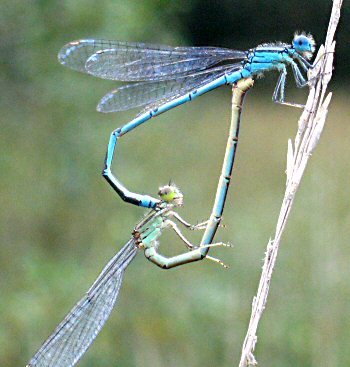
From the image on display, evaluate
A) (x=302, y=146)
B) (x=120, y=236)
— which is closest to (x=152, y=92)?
(x=302, y=146)

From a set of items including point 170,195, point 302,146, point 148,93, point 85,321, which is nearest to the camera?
point 302,146

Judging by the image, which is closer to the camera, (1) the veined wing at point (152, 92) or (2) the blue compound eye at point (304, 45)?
(2) the blue compound eye at point (304, 45)

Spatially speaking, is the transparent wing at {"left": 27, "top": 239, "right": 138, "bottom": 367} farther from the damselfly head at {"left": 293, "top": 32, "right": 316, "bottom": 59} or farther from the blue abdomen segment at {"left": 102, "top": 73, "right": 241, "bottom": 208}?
the damselfly head at {"left": 293, "top": 32, "right": 316, "bottom": 59}

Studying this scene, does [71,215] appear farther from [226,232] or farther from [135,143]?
[226,232]

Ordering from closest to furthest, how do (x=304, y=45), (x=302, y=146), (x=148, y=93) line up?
1. (x=302, y=146)
2. (x=304, y=45)
3. (x=148, y=93)

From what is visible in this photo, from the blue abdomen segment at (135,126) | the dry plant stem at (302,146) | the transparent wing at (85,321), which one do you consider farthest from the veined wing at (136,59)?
the dry plant stem at (302,146)

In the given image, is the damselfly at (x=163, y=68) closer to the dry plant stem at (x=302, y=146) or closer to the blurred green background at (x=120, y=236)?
the dry plant stem at (x=302, y=146)

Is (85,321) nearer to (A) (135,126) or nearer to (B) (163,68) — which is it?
(A) (135,126)

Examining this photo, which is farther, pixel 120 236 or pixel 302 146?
pixel 120 236
